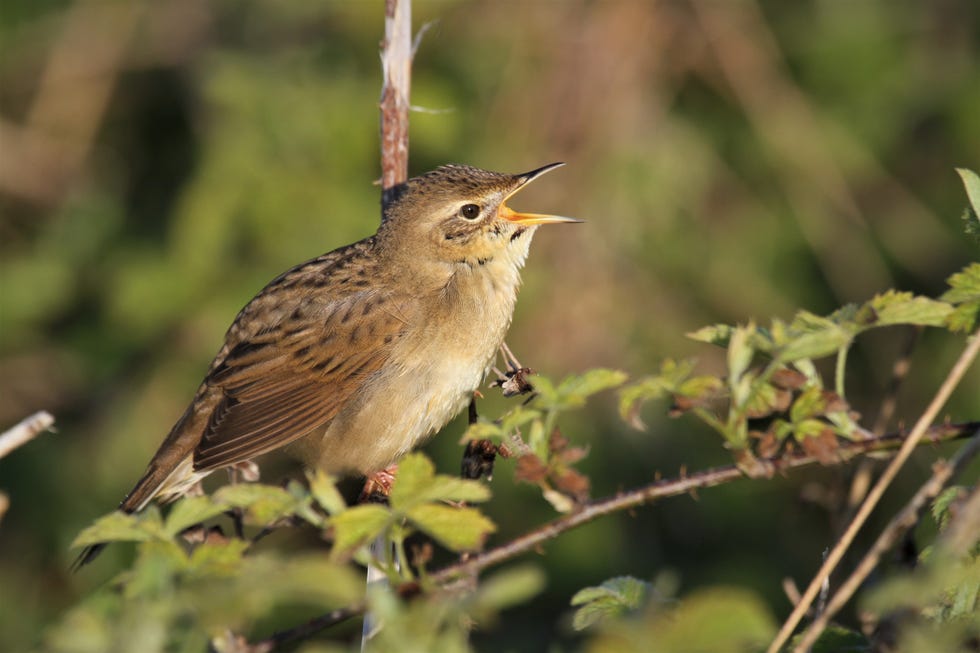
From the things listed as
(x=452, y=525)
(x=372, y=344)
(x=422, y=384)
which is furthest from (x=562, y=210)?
(x=452, y=525)

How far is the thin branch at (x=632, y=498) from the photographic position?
190 cm

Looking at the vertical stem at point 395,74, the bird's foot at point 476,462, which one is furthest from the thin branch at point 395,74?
the bird's foot at point 476,462

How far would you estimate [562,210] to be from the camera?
20.0 feet

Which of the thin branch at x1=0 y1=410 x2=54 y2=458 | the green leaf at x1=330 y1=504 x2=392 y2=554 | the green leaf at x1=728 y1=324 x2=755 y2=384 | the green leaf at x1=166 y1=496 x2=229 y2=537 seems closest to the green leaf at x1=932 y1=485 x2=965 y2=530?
the green leaf at x1=728 y1=324 x2=755 y2=384

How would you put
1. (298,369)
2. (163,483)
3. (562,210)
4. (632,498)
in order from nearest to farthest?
(632,498), (163,483), (298,369), (562,210)

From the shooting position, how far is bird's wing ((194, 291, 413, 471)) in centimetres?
381

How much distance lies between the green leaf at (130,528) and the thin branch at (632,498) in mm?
259

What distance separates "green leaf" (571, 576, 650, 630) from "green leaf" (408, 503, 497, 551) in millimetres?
345

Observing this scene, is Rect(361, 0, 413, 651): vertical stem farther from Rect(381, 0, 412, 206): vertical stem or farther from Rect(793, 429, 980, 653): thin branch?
Rect(793, 429, 980, 653): thin branch

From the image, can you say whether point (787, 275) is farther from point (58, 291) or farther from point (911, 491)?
point (58, 291)

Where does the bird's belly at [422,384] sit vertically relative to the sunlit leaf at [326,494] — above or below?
below

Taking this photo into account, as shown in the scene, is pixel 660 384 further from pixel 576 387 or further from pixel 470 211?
pixel 470 211

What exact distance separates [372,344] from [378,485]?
1.56 feet

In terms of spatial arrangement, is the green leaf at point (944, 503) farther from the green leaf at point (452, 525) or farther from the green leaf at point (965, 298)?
the green leaf at point (452, 525)
